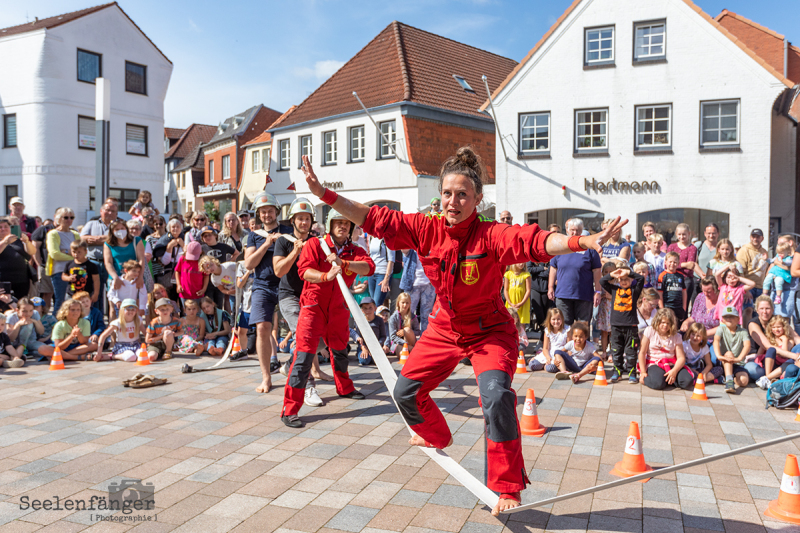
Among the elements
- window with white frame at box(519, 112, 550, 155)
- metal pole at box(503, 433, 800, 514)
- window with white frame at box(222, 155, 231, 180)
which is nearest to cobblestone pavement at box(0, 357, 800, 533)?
metal pole at box(503, 433, 800, 514)

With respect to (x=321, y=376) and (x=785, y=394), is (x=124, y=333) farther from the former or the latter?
(x=785, y=394)

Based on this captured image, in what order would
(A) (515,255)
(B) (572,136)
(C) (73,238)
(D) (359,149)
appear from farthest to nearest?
(D) (359,149)
(B) (572,136)
(C) (73,238)
(A) (515,255)

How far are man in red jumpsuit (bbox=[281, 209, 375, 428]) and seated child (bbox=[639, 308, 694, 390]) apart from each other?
3637 mm

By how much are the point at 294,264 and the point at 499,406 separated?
3.78 m

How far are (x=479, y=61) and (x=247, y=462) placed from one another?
2875 cm

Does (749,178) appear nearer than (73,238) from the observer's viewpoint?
No

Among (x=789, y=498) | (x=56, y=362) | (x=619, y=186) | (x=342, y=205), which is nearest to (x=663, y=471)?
(x=789, y=498)

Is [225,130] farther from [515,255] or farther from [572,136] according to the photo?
[515,255]

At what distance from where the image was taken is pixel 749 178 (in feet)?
62.0

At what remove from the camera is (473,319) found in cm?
409

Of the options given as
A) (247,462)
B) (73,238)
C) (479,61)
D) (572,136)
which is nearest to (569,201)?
(572,136)

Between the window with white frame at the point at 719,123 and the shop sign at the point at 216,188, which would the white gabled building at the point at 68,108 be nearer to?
the shop sign at the point at 216,188

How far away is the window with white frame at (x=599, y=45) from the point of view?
20641mm

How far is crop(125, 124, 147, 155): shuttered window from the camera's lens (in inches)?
1264
